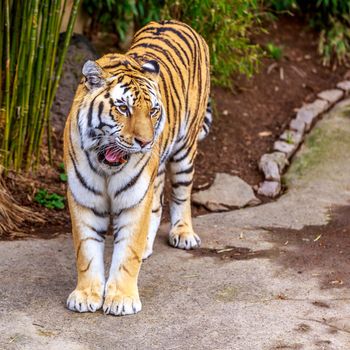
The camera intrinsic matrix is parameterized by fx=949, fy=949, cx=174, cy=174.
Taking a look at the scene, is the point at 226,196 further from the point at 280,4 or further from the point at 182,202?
the point at 280,4

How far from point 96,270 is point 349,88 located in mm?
4408

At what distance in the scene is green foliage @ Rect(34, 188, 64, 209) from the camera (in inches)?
241

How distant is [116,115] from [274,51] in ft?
14.9

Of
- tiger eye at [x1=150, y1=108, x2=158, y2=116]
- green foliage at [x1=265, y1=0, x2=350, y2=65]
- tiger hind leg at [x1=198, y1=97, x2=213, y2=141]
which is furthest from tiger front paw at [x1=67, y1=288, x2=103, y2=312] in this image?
green foliage at [x1=265, y1=0, x2=350, y2=65]

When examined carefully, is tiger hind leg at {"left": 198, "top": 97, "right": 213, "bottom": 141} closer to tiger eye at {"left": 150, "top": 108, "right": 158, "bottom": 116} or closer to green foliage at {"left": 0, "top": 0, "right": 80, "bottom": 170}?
green foliage at {"left": 0, "top": 0, "right": 80, "bottom": 170}

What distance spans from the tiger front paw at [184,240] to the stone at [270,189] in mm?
1253

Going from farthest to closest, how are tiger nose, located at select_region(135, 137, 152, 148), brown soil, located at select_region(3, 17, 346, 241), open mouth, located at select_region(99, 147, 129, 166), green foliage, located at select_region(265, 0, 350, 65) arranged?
1. green foliage, located at select_region(265, 0, 350, 65)
2. brown soil, located at select_region(3, 17, 346, 241)
3. open mouth, located at select_region(99, 147, 129, 166)
4. tiger nose, located at select_region(135, 137, 152, 148)

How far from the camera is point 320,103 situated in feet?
26.2

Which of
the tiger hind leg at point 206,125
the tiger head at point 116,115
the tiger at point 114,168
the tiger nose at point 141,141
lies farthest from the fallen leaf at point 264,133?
the tiger nose at point 141,141

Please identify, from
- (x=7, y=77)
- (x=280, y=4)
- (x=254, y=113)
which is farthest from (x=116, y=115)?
(x=280, y=4)

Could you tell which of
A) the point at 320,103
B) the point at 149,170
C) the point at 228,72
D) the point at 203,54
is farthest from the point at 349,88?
the point at 149,170

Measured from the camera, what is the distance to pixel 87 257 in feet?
14.8

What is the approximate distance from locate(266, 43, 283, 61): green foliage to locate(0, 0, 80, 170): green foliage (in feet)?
9.33

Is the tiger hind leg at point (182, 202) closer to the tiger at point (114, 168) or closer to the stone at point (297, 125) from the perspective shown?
the tiger at point (114, 168)
